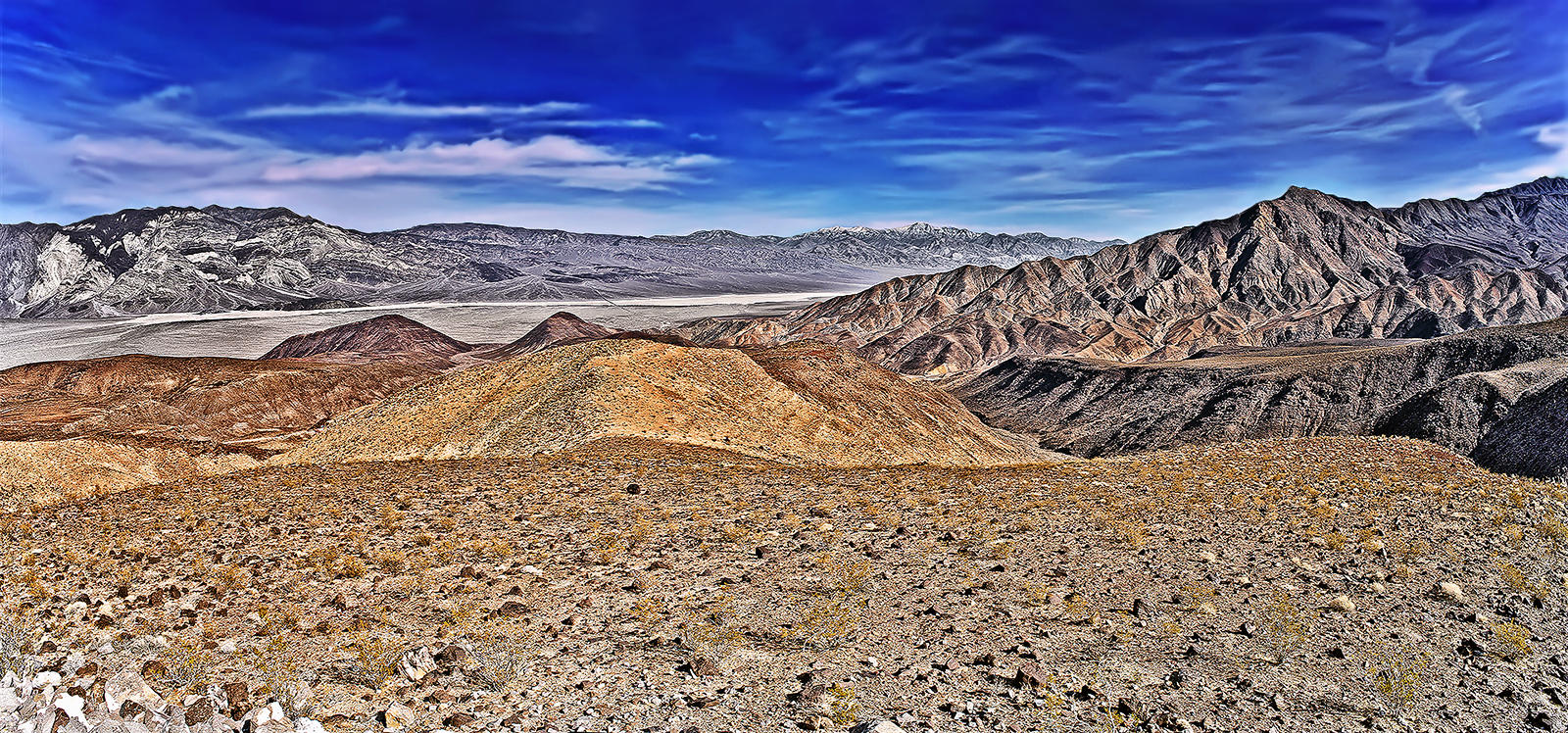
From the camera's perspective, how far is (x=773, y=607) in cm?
816

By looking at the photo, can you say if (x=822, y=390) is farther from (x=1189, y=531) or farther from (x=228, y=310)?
(x=228, y=310)

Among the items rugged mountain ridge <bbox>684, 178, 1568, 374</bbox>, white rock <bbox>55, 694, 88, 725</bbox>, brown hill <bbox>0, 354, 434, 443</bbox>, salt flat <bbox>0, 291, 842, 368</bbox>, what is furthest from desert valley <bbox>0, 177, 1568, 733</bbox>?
salt flat <bbox>0, 291, 842, 368</bbox>

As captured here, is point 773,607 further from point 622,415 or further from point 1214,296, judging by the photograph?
point 1214,296

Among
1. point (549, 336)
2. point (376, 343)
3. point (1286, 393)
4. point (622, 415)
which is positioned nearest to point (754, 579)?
point (622, 415)

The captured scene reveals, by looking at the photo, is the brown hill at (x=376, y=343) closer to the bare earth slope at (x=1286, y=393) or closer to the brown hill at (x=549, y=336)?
the brown hill at (x=549, y=336)

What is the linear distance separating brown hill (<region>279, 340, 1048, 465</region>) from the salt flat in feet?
337

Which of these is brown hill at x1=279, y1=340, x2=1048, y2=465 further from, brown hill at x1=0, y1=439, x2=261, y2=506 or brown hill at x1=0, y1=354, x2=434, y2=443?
brown hill at x1=0, y1=354, x2=434, y2=443

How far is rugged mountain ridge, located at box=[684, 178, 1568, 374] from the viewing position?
106688 mm

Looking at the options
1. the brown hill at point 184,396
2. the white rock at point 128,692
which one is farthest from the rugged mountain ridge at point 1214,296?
the white rock at point 128,692

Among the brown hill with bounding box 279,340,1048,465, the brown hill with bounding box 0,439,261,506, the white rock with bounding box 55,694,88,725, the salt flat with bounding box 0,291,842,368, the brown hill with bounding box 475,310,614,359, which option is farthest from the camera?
the salt flat with bounding box 0,291,842,368

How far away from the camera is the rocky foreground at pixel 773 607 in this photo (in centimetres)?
645

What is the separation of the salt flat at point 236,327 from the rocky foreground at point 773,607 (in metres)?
118

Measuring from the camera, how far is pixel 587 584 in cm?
855

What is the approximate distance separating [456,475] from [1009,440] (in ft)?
136
